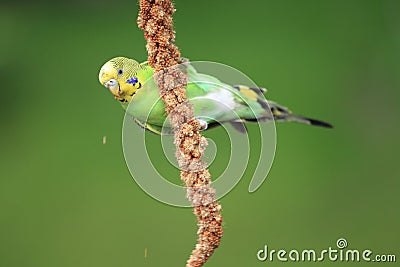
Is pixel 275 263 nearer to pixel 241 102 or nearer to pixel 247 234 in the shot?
pixel 247 234

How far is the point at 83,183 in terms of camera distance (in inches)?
52.6

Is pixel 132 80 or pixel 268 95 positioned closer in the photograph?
pixel 132 80

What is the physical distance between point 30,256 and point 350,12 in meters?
1.10

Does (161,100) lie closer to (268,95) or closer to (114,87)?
(114,87)

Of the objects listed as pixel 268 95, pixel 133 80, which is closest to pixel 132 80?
pixel 133 80

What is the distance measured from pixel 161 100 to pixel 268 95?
2.69 feet

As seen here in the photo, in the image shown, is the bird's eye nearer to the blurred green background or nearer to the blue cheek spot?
the blue cheek spot

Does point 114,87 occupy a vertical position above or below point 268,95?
below

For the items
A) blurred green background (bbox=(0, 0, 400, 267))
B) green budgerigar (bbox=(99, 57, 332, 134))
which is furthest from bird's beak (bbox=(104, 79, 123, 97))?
blurred green background (bbox=(0, 0, 400, 267))

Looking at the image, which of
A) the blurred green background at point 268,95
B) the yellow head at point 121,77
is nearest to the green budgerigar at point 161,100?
the yellow head at point 121,77

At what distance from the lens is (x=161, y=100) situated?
52 cm

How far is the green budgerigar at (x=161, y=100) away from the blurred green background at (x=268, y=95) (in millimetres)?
634

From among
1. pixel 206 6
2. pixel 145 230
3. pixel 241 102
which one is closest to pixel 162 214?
pixel 145 230

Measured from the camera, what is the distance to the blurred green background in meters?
1.30
